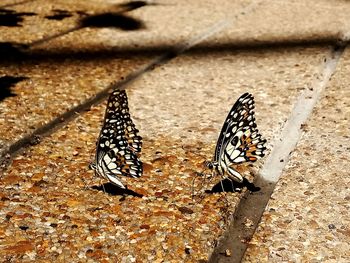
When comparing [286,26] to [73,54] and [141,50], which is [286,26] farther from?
[73,54]

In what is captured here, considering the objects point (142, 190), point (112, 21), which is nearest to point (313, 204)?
point (142, 190)

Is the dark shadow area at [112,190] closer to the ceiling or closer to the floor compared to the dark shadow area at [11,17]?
closer to the floor

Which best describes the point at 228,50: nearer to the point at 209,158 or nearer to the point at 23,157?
the point at 209,158

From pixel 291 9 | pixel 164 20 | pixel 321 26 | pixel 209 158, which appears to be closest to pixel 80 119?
pixel 209 158

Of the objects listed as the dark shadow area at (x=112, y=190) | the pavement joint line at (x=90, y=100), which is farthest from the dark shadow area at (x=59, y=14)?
the dark shadow area at (x=112, y=190)

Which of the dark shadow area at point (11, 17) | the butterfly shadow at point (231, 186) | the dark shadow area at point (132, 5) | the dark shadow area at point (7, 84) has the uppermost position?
the dark shadow area at point (132, 5)

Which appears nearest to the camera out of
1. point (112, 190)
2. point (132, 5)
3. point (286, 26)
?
point (112, 190)

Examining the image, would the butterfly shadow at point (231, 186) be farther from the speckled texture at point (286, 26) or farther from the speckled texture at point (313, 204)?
the speckled texture at point (286, 26)
